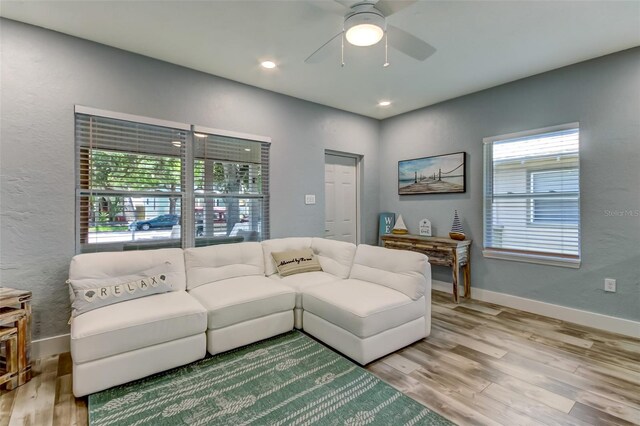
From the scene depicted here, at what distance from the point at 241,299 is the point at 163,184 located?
1495 millimetres

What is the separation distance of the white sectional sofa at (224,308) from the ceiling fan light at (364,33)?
179 centimetres

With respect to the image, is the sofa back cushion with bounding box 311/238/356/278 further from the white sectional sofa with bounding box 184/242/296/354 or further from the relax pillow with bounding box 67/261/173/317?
the relax pillow with bounding box 67/261/173/317

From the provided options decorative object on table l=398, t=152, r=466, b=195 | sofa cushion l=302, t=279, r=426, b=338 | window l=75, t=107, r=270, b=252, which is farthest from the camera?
decorative object on table l=398, t=152, r=466, b=195

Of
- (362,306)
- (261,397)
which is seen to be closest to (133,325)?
(261,397)

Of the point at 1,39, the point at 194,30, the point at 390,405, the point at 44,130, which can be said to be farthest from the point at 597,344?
the point at 1,39

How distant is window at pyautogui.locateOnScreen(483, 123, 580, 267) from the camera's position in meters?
3.17

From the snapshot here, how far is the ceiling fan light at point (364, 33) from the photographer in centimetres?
194

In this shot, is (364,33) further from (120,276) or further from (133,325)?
(120,276)

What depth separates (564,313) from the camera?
10.5ft

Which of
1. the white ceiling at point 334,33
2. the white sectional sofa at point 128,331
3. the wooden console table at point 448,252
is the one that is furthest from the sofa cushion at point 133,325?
the wooden console table at point 448,252

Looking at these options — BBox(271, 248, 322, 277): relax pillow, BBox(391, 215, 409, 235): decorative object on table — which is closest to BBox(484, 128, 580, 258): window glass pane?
BBox(391, 215, 409, 235): decorative object on table

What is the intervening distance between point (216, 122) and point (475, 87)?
3.17 meters

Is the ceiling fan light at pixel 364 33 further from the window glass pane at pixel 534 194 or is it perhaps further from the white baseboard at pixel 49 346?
the white baseboard at pixel 49 346

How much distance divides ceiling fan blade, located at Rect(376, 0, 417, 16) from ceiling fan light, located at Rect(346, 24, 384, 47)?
0.32 feet
